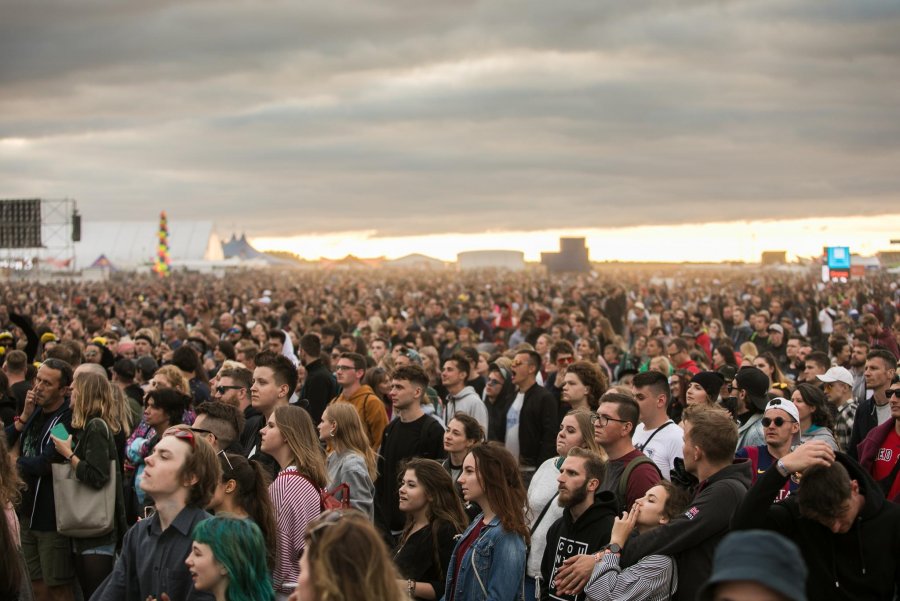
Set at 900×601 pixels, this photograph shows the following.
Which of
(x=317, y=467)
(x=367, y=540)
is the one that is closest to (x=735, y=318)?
(x=317, y=467)

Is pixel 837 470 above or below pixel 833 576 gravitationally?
above

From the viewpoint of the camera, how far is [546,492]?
577 cm

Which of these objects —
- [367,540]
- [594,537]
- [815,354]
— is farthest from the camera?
[815,354]

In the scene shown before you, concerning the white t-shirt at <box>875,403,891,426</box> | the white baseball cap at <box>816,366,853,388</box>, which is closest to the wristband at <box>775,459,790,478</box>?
the white t-shirt at <box>875,403,891,426</box>

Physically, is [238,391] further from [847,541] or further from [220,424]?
[847,541]

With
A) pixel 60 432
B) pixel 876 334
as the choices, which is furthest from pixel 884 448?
Answer: pixel 876 334

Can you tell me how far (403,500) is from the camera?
5391 mm

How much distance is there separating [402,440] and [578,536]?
2899mm

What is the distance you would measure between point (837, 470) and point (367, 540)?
204 cm

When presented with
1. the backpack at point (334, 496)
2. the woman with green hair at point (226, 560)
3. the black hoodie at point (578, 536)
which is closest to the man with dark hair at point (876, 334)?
the backpack at point (334, 496)

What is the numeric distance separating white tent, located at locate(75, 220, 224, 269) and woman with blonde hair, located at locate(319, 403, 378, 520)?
341 ft

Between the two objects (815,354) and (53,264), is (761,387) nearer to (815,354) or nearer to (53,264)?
(815,354)

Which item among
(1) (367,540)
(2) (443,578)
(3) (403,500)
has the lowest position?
(2) (443,578)

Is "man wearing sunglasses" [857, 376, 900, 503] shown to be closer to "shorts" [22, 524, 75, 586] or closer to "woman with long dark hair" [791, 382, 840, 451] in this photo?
"woman with long dark hair" [791, 382, 840, 451]
